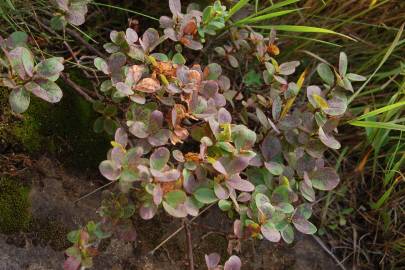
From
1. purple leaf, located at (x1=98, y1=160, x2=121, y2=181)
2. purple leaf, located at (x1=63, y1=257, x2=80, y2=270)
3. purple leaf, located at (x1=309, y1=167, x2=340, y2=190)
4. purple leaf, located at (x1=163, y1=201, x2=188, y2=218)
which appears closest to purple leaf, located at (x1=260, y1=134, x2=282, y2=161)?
purple leaf, located at (x1=309, y1=167, x2=340, y2=190)

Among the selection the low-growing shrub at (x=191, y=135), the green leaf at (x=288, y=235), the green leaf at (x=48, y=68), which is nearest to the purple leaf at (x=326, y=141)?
the low-growing shrub at (x=191, y=135)

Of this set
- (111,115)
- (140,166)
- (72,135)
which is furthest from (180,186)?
(72,135)

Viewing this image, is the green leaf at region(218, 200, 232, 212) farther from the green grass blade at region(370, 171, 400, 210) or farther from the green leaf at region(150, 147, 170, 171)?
the green grass blade at region(370, 171, 400, 210)

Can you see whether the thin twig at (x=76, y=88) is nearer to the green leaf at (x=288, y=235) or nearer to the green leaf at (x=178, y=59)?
the green leaf at (x=178, y=59)

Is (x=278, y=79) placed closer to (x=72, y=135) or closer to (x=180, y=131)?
(x=180, y=131)

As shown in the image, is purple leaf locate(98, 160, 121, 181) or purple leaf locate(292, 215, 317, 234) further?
purple leaf locate(292, 215, 317, 234)

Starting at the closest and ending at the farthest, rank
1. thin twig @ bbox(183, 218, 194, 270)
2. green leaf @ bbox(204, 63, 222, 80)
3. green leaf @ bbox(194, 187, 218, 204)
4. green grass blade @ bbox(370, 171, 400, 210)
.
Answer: green leaf @ bbox(194, 187, 218, 204) → thin twig @ bbox(183, 218, 194, 270) → green leaf @ bbox(204, 63, 222, 80) → green grass blade @ bbox(370, 171, 400, 210)

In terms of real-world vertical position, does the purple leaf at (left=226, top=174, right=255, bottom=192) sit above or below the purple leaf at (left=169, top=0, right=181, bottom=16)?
below

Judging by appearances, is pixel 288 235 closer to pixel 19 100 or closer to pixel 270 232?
pixel 270 232
